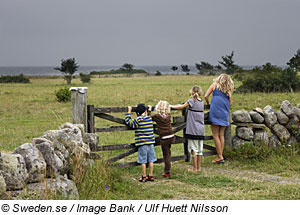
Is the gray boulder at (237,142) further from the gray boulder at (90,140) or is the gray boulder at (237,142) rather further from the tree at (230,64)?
the tree at (230,64)

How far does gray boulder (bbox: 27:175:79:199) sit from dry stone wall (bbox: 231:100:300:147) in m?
5.18

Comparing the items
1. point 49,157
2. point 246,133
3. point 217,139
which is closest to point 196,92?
point 217,139

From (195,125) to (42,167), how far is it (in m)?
4.03

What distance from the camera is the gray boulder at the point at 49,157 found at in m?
5.62

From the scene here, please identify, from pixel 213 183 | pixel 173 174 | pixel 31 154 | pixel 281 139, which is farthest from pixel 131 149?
pixel 281 139

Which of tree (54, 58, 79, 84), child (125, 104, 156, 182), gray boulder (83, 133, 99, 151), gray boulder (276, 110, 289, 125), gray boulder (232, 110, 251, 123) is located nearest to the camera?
gray boulder (83, 133, 99, 151)

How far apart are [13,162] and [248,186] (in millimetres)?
4174

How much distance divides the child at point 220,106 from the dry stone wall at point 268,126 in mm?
669

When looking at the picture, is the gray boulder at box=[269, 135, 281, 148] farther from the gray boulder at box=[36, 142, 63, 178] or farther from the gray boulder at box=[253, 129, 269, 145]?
the gray boulder at box=[36, 142, 63, 178]

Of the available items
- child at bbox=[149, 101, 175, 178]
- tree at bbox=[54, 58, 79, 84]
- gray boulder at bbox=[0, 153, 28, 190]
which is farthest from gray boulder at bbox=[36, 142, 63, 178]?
tree at bbox=[54, 58, 79, 84]

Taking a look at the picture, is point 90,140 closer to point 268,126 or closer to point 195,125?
point 195,125

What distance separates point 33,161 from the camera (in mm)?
5375

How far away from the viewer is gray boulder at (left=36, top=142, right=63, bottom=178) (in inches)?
221

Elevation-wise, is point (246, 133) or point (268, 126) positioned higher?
point (268, 126)
